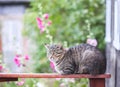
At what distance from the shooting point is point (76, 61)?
3016mm

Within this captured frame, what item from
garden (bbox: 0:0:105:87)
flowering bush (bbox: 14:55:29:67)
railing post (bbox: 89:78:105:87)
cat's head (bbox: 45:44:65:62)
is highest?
garden (bbox: 0:0:105:87)

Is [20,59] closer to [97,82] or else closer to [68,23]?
[97,82]

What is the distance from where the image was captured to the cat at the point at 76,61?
294 cm

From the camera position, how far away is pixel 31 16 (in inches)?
269

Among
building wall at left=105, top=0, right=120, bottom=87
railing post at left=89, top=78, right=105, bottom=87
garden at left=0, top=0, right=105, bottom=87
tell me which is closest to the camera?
railing post at left=89, top=78, right=105, bottom=87

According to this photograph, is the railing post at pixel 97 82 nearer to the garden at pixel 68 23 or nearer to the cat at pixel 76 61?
the cat at pixel 76 61

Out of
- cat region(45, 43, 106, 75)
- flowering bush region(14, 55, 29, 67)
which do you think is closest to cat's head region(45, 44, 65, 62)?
cat region(45, 43, 106, 75)

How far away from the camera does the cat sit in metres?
2.94

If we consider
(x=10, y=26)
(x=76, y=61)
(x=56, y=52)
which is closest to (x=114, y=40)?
(x=76, y=61)

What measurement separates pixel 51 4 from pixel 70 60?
12.9 feet

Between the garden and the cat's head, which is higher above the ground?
the garden

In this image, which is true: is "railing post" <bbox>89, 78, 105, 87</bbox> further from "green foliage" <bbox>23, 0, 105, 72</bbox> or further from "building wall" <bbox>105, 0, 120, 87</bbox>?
"green foliage" <bbox>23, 0, 105, 72</bbox>

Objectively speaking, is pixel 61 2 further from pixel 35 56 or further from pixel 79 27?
pixel 35 56

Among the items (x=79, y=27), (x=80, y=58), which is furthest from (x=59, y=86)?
(x=79, y=27)
